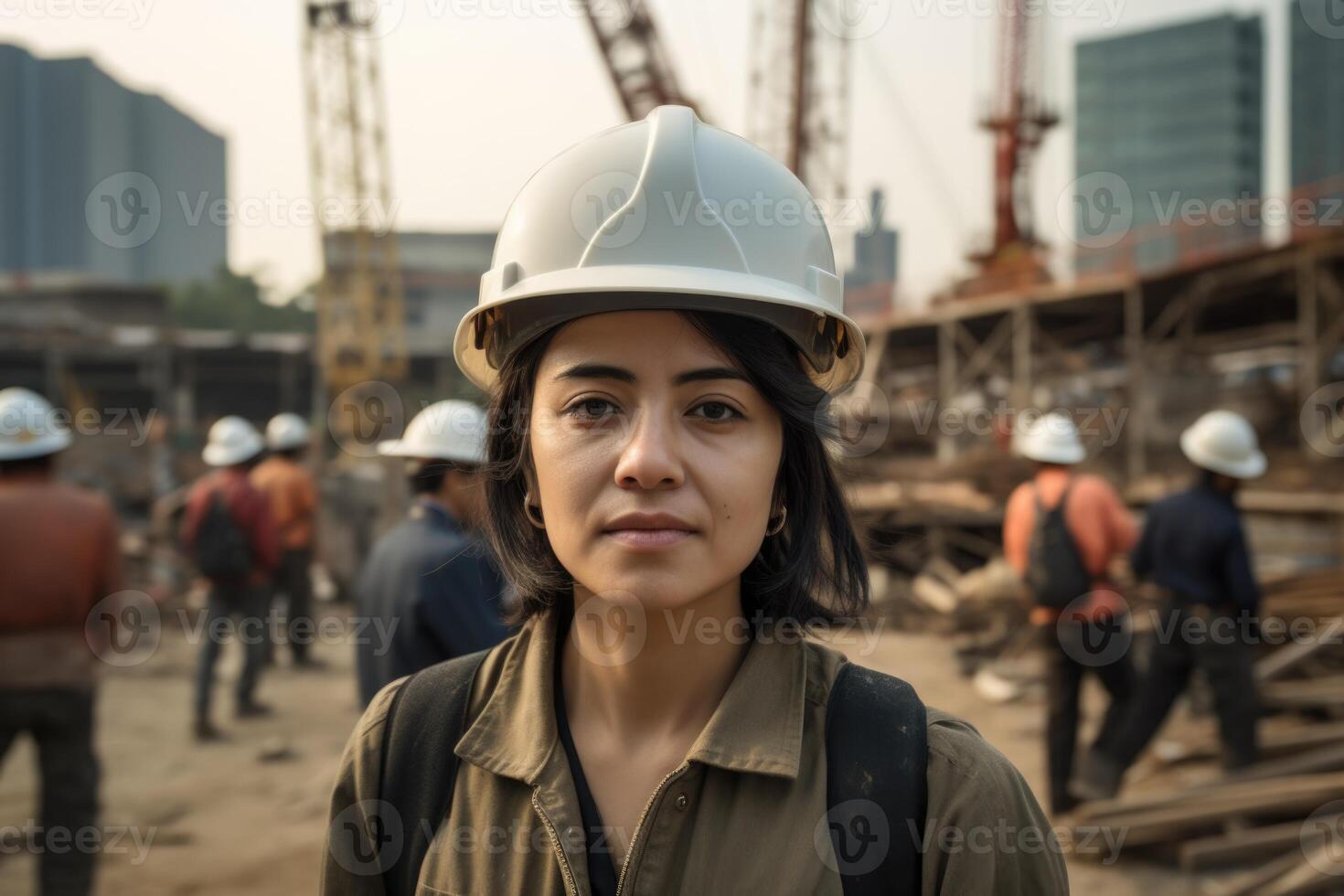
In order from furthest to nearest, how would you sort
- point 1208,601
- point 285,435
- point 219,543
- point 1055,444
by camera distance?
1. point 285,435
2. point 219,543
3. point 1055,444
4. point 1208,601

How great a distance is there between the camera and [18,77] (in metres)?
49.5

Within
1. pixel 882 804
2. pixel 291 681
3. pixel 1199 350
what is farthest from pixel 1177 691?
pixel 1199 350

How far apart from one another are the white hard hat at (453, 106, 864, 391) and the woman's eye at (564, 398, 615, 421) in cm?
14

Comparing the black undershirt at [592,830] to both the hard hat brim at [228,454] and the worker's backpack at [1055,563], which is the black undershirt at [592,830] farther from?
the hard hat brim at [228,454]

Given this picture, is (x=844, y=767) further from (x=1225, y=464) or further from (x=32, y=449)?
(x=1225, y=464)

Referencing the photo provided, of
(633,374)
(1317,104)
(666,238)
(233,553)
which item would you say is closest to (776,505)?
(633,374)

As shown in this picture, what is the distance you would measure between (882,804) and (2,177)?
6469 cm

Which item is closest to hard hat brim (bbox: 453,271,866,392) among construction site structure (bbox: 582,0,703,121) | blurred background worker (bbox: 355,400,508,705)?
blurred background worker (bbox: 355,400,508,705)

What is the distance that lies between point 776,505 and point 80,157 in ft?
→ 206

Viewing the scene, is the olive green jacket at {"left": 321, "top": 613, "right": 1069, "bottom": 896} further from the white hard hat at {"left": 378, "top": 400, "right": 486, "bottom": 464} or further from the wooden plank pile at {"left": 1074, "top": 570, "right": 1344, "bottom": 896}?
the wooden plank pile at {"left": 1074, "top": 570, "right": 1344, "bottom": 896}

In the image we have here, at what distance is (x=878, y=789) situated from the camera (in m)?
1.29

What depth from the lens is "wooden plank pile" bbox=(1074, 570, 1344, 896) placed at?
4238 mm

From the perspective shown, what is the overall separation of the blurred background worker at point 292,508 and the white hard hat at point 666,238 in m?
7.29

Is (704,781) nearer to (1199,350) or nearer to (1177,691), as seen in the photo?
(1177,691)
